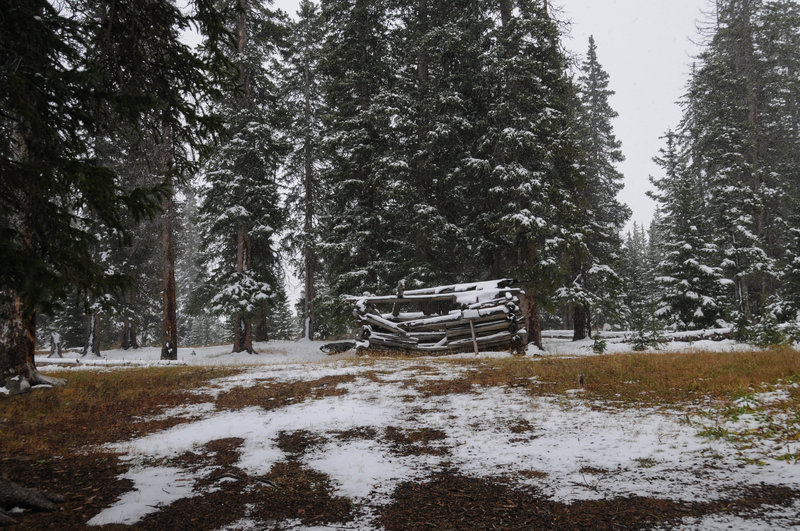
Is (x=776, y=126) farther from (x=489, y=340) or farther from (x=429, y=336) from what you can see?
(x=429, y=336)

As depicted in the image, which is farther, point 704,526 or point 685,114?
point 685,114

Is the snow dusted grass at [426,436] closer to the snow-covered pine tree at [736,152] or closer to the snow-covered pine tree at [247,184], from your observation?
the snow-covered pine tree at [247,184]

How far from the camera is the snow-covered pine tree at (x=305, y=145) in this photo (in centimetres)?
2494

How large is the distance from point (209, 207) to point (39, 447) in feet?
54.0

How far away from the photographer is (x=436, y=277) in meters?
18.3

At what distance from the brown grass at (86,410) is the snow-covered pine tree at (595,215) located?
50.3 feet

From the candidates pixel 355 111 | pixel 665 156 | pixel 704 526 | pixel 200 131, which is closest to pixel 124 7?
pixel 200 131

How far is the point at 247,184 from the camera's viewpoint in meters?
20.2

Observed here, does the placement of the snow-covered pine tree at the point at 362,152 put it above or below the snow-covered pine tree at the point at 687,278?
above

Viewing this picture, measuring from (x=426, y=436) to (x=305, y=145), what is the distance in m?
22.7

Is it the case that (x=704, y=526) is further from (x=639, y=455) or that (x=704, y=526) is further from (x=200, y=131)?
(x=200, y=131)

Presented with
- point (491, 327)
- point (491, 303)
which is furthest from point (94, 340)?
point (491, 303)

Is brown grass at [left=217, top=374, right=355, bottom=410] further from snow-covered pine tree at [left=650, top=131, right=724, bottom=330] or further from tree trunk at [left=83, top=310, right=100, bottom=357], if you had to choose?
tree trunk at [left=83, top=310, right=100, bottom=357]

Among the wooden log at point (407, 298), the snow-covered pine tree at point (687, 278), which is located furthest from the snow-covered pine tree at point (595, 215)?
the wooden log at point (407, 298)
